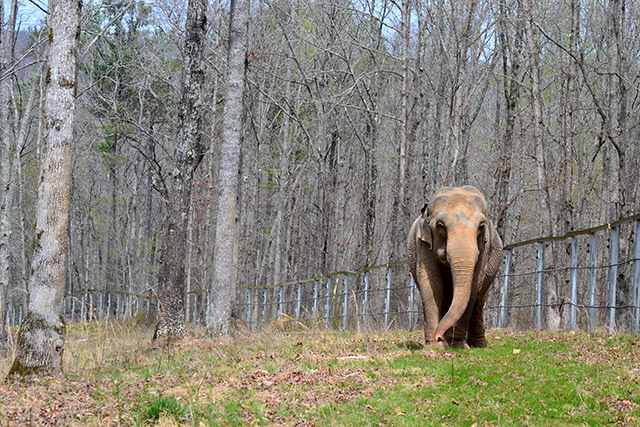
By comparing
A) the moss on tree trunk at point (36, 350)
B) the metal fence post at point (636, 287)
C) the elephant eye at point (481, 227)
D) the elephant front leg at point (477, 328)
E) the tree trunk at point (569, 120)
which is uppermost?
the tree trunk at point (569, 120)

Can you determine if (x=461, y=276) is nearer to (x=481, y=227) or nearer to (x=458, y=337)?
(x=481, y=227)

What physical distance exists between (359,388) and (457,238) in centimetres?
310

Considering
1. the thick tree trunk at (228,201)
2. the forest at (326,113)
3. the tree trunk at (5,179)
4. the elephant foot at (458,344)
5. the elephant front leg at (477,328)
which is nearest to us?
the elephant foot at (458,344)

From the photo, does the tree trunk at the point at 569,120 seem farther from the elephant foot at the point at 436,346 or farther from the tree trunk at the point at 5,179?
the tree trunk at the point at 5,179

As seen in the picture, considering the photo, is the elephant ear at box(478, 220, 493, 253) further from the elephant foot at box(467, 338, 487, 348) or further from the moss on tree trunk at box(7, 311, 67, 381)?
the moss on tree trunk at box(7, 311, 67, 381)

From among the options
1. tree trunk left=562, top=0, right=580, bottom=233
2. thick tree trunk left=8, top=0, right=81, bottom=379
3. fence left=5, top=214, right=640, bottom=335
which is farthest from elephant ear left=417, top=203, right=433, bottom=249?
tree trunk left=562, top=0, right=580, bottom=233

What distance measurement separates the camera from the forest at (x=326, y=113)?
17.0 meters

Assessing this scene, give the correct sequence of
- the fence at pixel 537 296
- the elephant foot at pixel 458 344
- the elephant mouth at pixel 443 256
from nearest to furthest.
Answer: the elephant mouth at pixel 443 256 < the elephant foot at pixel 458 344 < the fence at pixel 537 296

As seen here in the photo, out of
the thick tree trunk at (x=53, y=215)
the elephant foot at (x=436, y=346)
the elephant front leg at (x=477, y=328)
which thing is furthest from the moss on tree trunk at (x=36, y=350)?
the elephant front leg at (x=477, y=328)

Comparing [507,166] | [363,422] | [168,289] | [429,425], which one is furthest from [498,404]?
[507,166]

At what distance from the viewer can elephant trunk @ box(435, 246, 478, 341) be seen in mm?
9477

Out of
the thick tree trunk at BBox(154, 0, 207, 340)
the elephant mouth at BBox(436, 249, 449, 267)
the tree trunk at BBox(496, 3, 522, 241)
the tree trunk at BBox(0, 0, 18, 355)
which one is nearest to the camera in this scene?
the elephant mouth at BBox(436, 249, 449, 267)

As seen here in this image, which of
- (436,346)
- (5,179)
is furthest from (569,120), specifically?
(5,179)

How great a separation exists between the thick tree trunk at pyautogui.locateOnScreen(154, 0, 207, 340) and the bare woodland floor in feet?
10.5
